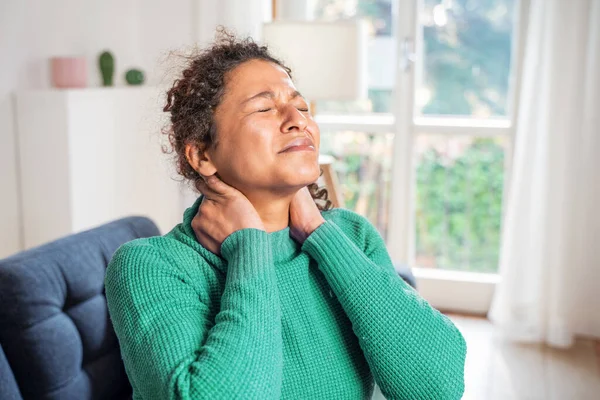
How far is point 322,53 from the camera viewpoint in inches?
108

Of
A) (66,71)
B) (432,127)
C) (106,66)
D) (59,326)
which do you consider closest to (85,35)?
(106,66)

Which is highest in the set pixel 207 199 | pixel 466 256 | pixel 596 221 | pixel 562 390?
pixel 207 199

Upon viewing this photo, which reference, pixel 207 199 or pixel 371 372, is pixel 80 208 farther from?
pixel 371 372

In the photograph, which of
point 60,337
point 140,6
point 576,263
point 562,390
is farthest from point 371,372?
point 140,6

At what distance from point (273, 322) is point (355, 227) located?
37 centimetres

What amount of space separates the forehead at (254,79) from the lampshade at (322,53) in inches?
56.3

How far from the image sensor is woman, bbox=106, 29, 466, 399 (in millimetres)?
1096

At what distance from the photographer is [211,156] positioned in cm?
131

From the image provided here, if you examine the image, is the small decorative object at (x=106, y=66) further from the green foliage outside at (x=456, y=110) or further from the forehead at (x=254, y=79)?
Result: the forehead at (x=254, y=79)

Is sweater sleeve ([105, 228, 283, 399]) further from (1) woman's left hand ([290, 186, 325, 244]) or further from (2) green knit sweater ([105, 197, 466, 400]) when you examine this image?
(1) woman's left hand ([290, 186, 325, 244])

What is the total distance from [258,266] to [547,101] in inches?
96.6

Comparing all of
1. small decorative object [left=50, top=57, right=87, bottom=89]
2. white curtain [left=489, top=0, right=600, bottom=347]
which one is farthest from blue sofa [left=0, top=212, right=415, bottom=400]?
white curtain [left=489, top=0, right=600, bottom=347]

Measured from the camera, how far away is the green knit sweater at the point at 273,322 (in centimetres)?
106

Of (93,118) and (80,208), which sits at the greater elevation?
(93,118)
